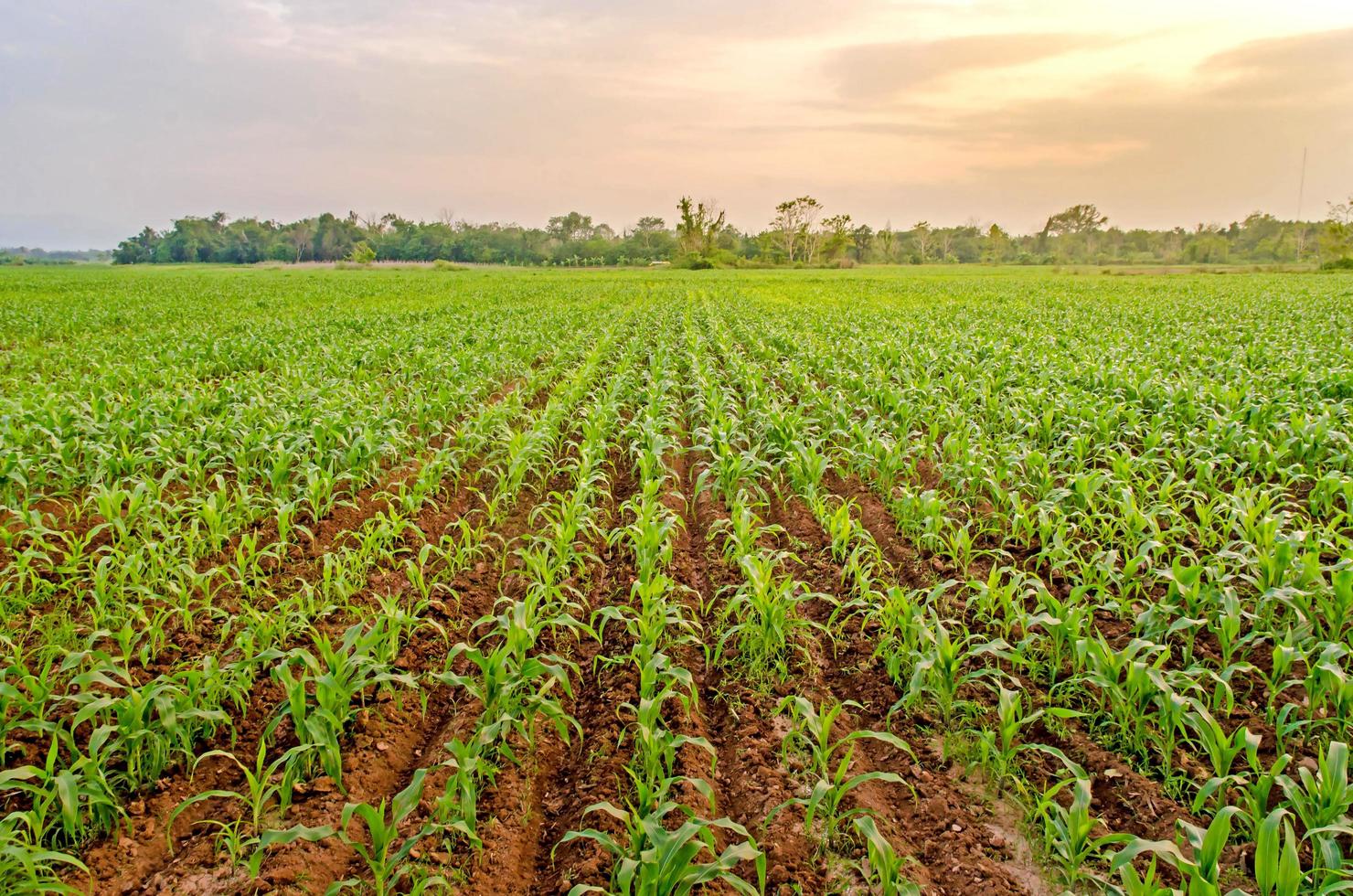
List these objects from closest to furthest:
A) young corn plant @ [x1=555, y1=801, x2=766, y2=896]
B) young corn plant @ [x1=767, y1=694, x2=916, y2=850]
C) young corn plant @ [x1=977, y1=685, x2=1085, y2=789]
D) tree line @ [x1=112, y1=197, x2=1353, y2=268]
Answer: young corn plant @ [x1=555, y1=801, x2=766, y2=896], young corn plant @ [x1=767, y1=694, x2=916, y2=850], young corn plant @ [x1=977, y1=685, x2=1085, y2=789], tree line @ [x1=112, y1=197, x2=1353, y2=268]

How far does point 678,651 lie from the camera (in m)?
3.87

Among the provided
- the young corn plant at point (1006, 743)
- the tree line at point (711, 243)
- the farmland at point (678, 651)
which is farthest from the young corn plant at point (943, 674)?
the tree line at point (711, 243)

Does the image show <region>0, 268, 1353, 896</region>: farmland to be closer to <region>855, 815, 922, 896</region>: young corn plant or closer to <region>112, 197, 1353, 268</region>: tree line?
<region>855, 815, 922, 896</region>: young corn plant

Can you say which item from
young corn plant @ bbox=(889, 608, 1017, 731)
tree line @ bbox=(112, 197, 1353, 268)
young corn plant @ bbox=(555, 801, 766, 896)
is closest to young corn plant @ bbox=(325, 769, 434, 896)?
young corn plant @ bbox=(555, 801, 766, 896)

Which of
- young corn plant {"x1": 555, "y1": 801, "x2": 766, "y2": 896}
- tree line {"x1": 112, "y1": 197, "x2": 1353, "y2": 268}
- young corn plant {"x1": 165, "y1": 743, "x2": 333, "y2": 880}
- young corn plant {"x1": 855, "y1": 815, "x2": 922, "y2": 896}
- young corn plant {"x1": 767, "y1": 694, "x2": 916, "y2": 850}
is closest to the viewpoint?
young corn plant {"x1": 555, "y1": 801, "x2": 766, "y2": 896}

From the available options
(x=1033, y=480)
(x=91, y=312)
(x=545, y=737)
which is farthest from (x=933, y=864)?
(x=91, y=312)

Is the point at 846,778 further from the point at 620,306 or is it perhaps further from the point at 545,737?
the point at 620,306

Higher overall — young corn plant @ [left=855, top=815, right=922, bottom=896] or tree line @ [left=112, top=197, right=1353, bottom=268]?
tree line @ [left=112, top=197, right=1353, bottom=268]

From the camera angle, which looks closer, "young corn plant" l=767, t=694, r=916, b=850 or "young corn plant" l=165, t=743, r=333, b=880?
"young corn plant" l=165, t=743, r=333, b=880

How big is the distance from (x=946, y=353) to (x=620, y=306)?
582 inches

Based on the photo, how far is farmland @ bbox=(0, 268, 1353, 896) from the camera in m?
2.44

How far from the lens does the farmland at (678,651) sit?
96.1 inches

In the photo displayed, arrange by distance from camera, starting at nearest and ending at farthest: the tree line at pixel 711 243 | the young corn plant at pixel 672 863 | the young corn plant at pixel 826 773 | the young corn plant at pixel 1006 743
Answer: the young corn plant at pixel 672 863 → the young corn plant at pixel 826 773 → the young corn plant at pixel 1006 743 → the tree line at pixel 711 243

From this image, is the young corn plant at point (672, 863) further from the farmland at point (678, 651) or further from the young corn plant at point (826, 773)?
the young corn plant at point (826, 773)
